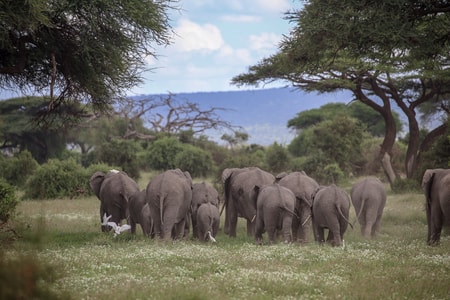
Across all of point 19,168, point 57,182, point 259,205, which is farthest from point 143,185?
point 259,205

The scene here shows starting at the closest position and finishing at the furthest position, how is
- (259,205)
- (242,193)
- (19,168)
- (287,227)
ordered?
(287,227), (259,205), (242,193), (19,168)

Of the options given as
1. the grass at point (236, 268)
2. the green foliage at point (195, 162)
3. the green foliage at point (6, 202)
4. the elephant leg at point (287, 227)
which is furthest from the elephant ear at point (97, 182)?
the green foliage at point (195, 162)

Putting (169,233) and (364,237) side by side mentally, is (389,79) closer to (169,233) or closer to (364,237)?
(364,237)

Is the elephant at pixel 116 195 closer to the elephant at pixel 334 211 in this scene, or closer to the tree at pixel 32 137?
the elephant at pixel 334 211

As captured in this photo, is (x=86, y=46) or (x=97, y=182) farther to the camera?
(x=97, y=182)

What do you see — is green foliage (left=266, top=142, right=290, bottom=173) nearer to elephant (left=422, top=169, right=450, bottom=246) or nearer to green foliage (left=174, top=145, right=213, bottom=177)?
green foliage (left=174, top=145, right=213, bottom=177)

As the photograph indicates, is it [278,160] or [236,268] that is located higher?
[278,160]

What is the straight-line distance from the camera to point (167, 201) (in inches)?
615

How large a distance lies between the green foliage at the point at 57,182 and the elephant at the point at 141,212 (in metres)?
13.7

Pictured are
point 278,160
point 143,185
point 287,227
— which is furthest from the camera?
point 278,160

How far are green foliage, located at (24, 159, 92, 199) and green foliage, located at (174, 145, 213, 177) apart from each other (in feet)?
42.6

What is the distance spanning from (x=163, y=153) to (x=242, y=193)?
29775mm

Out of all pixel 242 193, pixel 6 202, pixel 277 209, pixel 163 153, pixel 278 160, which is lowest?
pixel 6 202

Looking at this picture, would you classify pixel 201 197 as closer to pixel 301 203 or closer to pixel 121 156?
pixel 301 203
